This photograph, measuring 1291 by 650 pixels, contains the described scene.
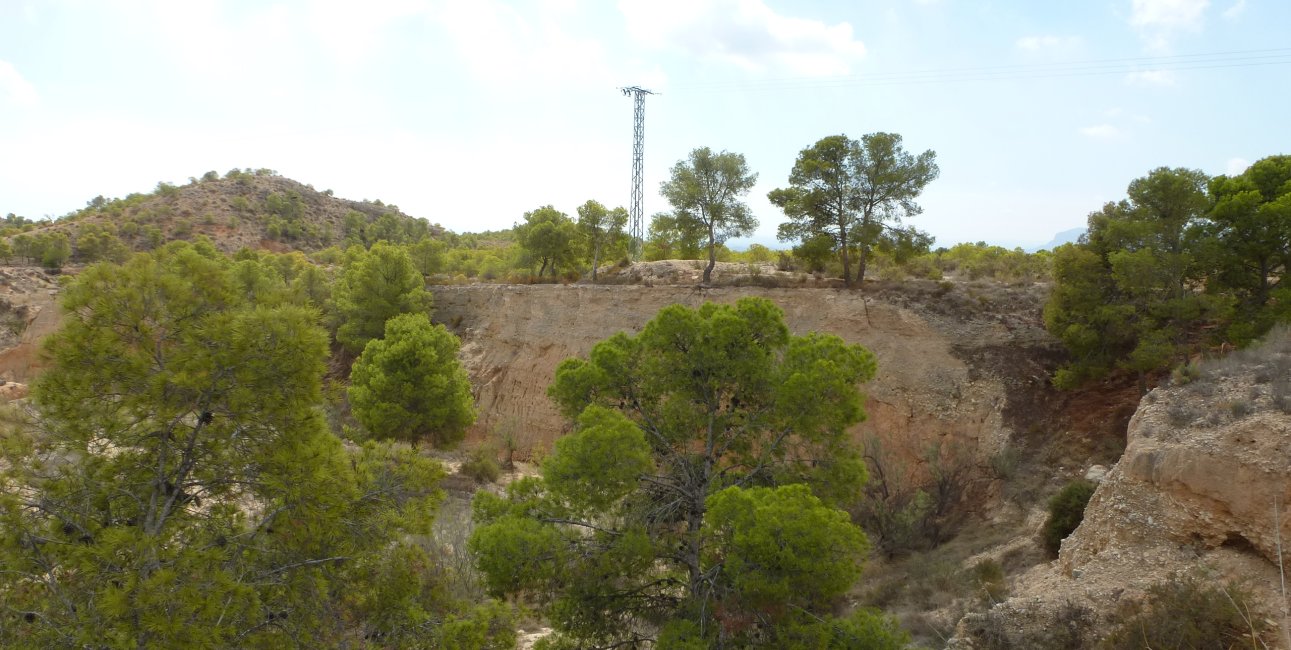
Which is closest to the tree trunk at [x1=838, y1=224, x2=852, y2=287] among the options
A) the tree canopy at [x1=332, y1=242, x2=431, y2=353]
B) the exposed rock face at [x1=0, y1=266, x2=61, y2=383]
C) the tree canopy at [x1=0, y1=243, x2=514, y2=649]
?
the tree canopy at [x1=332, y1=242, x2=431, y2=353]

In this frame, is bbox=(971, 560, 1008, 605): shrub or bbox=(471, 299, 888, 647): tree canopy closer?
bbox=(471, 299, 888, 647): tree canopy

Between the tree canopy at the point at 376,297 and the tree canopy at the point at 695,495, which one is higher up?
the tree canopy at the point at 376,297

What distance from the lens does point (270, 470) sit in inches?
276

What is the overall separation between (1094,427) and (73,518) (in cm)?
2057

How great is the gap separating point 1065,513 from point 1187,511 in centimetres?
332

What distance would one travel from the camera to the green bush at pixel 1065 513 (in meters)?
14.2

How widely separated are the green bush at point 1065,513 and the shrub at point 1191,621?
4289 mm

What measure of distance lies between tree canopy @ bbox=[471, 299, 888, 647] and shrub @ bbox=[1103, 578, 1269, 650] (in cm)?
392

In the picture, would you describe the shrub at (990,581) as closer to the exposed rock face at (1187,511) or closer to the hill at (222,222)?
the exposed rock face at (1187,511)

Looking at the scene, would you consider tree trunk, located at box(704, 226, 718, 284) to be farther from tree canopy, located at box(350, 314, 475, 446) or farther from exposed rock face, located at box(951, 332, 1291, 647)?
exposed rock face, located at box(951, 332, 1291, 647)

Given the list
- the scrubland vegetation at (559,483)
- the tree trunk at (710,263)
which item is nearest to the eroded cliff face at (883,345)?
the tree trunk at (710,263)

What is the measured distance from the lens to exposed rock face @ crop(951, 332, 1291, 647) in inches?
409

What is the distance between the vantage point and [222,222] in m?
67.8

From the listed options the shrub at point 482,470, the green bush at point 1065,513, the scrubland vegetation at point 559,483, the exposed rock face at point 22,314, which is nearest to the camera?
the scrubland vegetation at point 559,483
